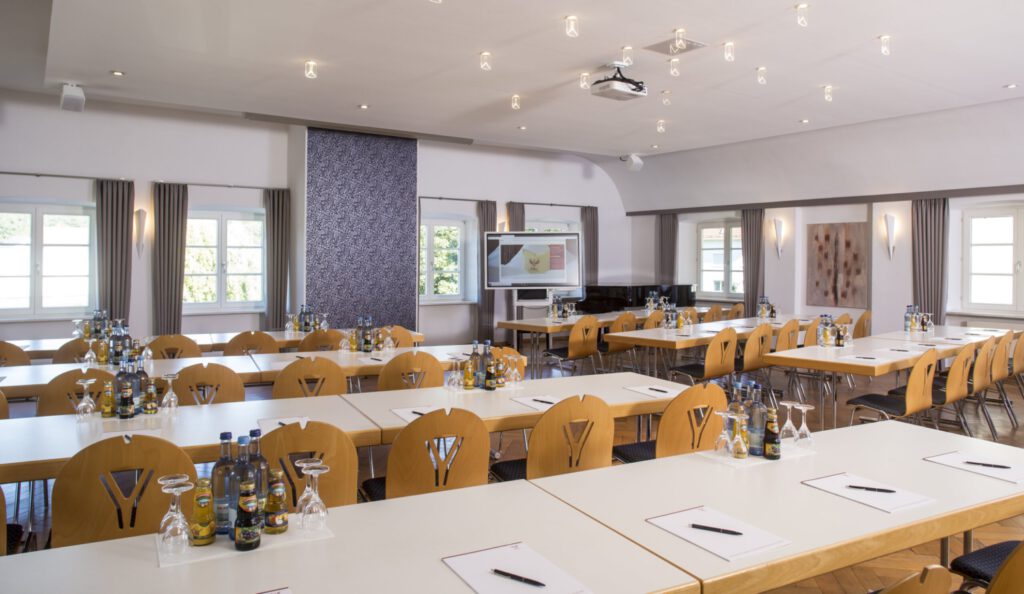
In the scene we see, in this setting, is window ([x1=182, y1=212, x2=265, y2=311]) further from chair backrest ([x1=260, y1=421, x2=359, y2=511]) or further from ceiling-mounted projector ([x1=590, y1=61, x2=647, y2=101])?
chair backrest ([x1=260, y1=421, x2=359, y2=511])

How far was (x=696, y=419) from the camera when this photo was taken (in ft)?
11.2

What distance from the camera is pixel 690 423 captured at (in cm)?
327

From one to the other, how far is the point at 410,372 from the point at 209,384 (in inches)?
49.1

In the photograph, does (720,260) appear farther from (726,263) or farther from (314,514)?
(314,514)

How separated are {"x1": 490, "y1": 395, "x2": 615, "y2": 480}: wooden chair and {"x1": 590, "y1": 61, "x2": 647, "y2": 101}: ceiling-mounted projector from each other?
4.10m

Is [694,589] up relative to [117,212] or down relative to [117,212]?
down

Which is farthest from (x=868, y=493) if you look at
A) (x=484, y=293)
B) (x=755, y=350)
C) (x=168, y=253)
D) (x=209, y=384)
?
(x=484, y=293)

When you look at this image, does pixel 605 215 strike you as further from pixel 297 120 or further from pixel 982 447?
pixel 982 447

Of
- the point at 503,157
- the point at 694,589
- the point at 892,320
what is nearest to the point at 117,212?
the point at 503,157

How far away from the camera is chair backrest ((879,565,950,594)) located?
1301 millimetres

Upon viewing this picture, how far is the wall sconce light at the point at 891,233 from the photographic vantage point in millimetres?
9820

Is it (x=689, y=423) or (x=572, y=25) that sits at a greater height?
(x=572, y=25)

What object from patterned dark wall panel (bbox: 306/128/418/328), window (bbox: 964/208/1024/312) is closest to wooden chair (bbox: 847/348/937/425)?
window (bbox: 964/208/1024/312)

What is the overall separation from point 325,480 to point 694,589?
1464 mm
